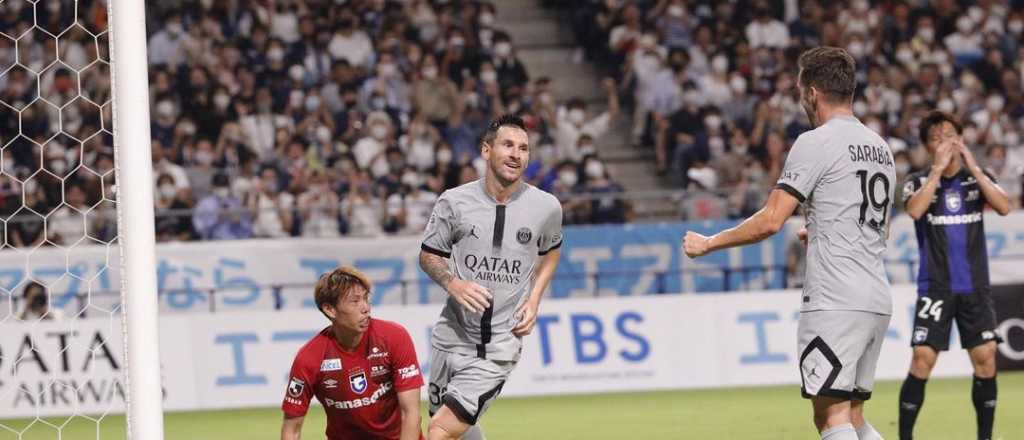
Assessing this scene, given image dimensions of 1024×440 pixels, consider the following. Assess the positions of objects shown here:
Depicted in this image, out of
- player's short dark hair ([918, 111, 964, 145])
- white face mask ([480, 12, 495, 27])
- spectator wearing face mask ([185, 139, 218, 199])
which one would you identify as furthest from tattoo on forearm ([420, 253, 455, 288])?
white face mask ([480, 12, 495, 27])

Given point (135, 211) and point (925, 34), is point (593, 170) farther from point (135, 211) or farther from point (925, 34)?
point (135, 211)

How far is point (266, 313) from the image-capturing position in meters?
14.0

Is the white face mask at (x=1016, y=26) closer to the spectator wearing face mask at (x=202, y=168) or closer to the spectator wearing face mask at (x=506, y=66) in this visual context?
the spectator wearing face mask at (x=506, y=66)

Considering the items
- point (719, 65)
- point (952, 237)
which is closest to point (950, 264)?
point (952, 237)

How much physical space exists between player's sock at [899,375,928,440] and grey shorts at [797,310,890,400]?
2715mm

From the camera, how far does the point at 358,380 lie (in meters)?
6.79

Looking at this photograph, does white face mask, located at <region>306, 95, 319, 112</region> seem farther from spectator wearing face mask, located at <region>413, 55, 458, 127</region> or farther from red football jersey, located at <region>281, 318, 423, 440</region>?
red football jersey, located at <region>281, 318, 423, 440</region>

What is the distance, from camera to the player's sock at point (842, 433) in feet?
19.8

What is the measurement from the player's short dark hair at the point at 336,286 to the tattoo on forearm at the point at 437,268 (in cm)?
45

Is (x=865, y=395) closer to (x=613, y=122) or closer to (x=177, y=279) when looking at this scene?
(x=177, y=279)

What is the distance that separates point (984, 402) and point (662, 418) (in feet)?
11.6

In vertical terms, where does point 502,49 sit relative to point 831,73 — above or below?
above

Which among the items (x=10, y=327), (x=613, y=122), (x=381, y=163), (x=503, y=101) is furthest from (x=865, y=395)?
(x=613, y=122)

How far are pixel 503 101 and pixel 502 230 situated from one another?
12.0 meters
